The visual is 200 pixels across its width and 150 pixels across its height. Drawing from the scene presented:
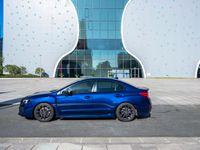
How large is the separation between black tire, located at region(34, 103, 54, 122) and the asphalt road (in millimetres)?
192

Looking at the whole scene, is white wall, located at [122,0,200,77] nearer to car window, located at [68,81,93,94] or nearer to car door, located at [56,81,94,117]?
car window, located at [68,81,93,94]

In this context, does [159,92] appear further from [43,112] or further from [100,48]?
[100,48]

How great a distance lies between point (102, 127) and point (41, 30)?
44721 mm

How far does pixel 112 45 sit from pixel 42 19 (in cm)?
1665

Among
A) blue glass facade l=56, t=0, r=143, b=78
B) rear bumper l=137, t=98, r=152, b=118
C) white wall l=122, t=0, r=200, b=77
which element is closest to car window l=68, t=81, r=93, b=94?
rear bumper l=137, t=98, r=152, b=118

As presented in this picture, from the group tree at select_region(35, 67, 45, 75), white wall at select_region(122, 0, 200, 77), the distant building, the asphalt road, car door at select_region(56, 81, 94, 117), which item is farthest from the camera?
white wall at select_region(122, 0, 200, 77)

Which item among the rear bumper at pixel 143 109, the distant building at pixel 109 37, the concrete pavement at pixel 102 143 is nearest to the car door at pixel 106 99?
the rear bumper at pixel 143 109

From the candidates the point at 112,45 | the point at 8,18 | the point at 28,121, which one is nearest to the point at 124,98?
the point at 28,121

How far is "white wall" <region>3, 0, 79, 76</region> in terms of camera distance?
4719 cm

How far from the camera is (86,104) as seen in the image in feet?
22.4

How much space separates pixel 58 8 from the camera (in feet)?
155

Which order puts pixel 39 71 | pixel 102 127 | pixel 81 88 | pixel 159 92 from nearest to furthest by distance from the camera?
pixel 102 127 → pixel 81 88 → pixel 159 92 → pixel 39 71

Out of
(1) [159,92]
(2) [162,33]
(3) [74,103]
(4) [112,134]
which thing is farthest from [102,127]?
(2) [162,33]

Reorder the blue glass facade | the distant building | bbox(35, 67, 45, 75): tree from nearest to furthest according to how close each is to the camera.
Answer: bbox(35, 67, 45, 75): tree < the blue glass facade < the distant building
